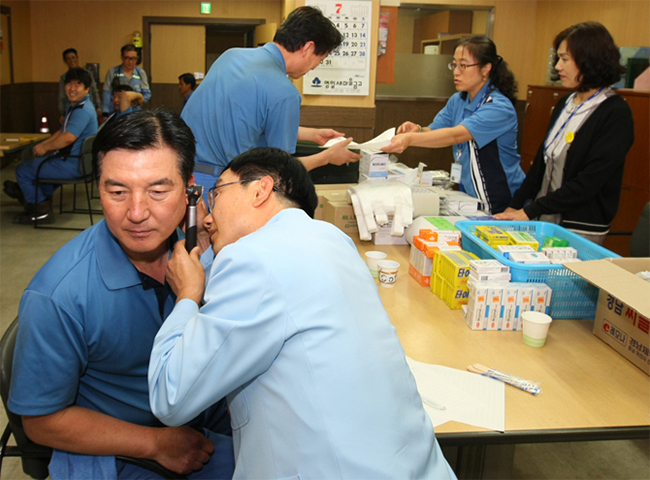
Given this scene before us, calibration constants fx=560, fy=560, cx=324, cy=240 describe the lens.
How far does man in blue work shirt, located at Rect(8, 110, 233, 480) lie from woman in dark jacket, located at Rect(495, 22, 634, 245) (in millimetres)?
1839

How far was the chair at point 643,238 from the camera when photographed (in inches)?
107

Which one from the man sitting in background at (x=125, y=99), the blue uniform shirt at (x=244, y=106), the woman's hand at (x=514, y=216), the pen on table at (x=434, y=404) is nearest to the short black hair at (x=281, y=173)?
the pen on table at (x=434, y=404)

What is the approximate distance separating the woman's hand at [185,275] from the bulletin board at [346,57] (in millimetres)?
2815

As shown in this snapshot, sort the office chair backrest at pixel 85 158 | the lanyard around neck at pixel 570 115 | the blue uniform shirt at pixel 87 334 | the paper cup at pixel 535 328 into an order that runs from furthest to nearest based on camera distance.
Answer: the office chair backrest at pixel 85 158 < the lanyard around neck at pixel 570 115 < the paper cup at pixel 535 328 < the blue uniform shirt at pixel 87 334

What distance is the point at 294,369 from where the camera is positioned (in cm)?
99

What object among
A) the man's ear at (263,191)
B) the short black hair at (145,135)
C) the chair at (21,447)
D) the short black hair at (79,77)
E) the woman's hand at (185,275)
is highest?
the short black hair at (79,77)

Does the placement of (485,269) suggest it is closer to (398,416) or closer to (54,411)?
(398,416)

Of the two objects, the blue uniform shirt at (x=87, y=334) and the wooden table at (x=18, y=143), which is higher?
the wooden table at (x=18, y=143)

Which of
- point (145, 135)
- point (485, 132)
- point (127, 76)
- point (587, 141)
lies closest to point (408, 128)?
point (485, 132)

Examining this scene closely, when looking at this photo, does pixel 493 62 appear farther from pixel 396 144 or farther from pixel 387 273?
pixel 387 273

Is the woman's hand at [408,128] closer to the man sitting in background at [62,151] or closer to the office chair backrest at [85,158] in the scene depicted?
the office chair backrest at [85,158]

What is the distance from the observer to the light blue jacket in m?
0.98

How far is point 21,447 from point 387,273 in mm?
1340

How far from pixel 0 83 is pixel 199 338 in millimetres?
8781
